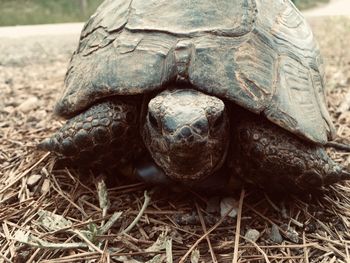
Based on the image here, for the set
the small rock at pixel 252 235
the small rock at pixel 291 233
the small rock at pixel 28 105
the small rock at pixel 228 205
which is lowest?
the small rock at pixel 28 105

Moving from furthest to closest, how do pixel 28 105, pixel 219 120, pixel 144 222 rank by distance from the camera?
1. pixel 28 105
2. pixel 144 222
3. pixel 219 120

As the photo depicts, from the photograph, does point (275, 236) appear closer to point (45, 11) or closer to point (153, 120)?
point (153, 120)

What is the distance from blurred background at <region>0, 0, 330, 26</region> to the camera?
32.3 feet

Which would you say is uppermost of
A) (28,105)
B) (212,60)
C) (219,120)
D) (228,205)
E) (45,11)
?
(212,60)

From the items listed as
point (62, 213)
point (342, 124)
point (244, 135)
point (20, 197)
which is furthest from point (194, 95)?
point (342, 124)

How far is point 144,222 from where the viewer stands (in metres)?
2.08

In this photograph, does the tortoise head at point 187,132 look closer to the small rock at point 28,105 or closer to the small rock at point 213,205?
the small rock at point 213,205

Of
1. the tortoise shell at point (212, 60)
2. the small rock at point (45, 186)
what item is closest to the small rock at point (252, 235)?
the tortoise shell at point (212, 60)

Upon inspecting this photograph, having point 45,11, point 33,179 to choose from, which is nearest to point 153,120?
point 33,179

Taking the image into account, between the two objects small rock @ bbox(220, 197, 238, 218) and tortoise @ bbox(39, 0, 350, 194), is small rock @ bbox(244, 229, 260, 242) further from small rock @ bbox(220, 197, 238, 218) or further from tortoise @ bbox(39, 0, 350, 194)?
tortoise @ bbox(39, 0, 350, 194)

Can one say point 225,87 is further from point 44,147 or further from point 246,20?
point 44,147

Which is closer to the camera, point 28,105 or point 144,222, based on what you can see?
point 144,222

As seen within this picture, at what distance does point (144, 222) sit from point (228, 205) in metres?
0.39

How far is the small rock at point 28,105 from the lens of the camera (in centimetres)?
357
